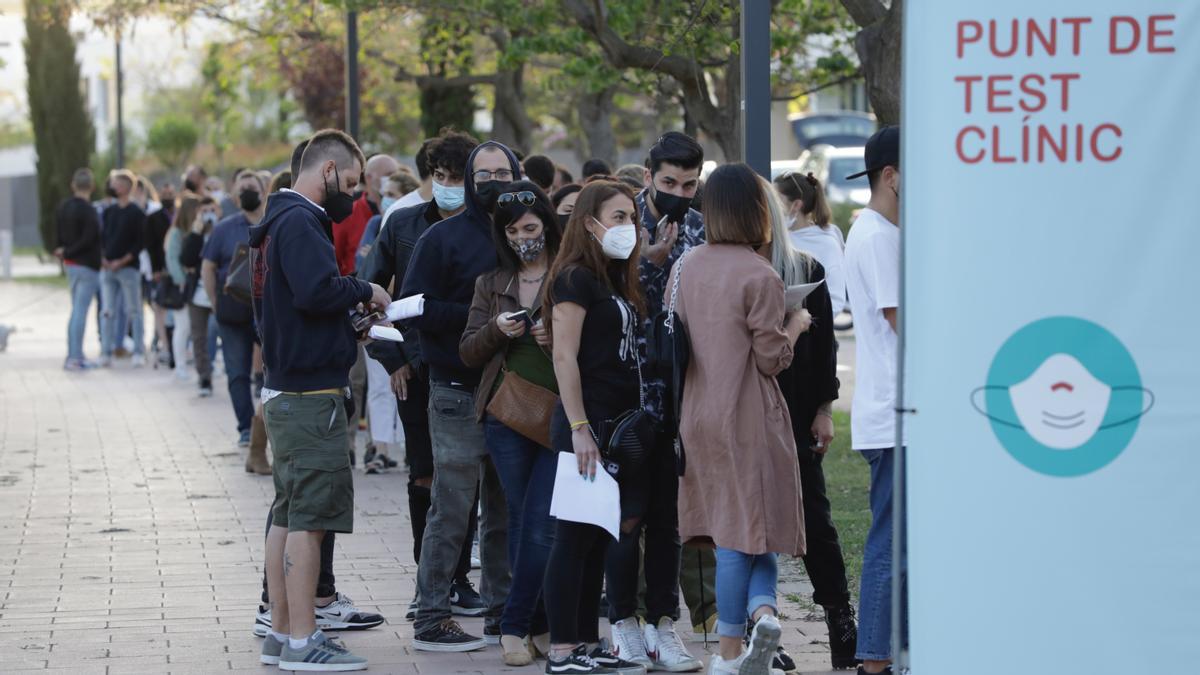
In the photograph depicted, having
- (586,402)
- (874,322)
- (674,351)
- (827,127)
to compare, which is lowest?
(586,402)

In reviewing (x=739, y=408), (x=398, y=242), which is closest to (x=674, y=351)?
(x=739, y=408)

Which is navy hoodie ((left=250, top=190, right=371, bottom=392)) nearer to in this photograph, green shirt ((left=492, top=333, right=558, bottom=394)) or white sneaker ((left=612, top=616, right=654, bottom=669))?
green shirt ((left=492, top=333, right=558, bottom=394))

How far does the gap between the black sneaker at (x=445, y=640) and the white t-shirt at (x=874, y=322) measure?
6.26ft

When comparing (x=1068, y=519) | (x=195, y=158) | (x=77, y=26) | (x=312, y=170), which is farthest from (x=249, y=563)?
(x=195, y=158)

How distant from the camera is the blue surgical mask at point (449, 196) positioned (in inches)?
276

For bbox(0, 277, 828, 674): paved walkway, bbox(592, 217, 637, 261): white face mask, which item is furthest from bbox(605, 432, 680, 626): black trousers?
bbox(592, 217, 637, 261): white face mask

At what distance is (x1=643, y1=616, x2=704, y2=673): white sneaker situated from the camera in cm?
621

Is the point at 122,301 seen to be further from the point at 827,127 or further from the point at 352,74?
the point at 827,127

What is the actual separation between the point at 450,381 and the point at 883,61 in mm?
4059

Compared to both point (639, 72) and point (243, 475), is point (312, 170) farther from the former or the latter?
point (639, 72)

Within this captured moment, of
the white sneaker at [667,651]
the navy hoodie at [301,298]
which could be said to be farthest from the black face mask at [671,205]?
the white sneaker at [667,651]

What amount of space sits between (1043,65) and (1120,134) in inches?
9.6

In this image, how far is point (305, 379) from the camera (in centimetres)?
605

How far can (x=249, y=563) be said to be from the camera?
834cm
